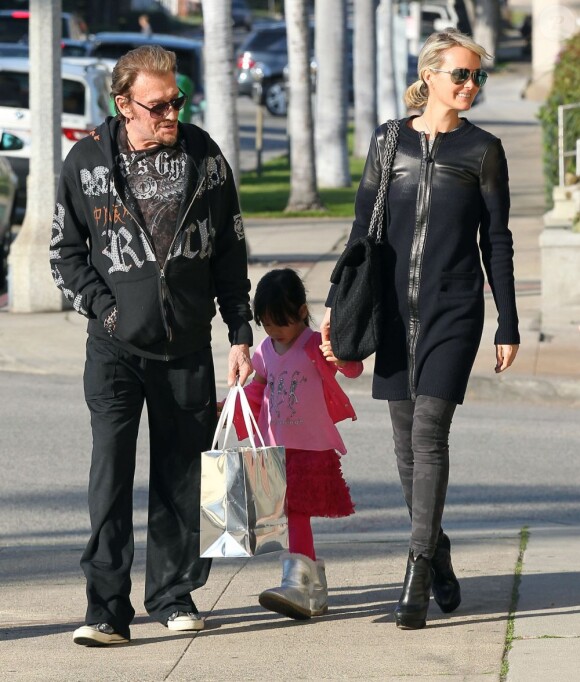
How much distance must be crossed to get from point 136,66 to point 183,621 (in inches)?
71.9

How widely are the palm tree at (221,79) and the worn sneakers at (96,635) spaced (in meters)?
10.4

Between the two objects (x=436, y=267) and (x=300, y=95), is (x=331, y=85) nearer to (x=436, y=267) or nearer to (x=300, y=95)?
(x=300, y=95)

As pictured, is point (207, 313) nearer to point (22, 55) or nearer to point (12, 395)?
point (12, 395)

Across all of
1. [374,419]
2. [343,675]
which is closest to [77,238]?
[343,675]

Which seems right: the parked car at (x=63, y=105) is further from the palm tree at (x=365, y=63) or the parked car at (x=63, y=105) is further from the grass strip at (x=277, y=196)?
the palm tree at (x=365, y=63)

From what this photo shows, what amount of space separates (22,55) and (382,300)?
18232 mm

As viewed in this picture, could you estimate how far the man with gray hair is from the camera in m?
4.78


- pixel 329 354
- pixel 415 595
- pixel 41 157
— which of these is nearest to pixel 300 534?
pixel 415 595

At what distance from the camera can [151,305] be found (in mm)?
4766

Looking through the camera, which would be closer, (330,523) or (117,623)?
(117,623)

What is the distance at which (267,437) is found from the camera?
5.28 meters

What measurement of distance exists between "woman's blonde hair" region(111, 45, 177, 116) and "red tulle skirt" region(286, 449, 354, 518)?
138 centimetres

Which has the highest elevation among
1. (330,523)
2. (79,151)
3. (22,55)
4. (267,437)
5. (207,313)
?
(22,55)

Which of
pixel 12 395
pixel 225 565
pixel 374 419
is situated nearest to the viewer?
pixel 225 565
